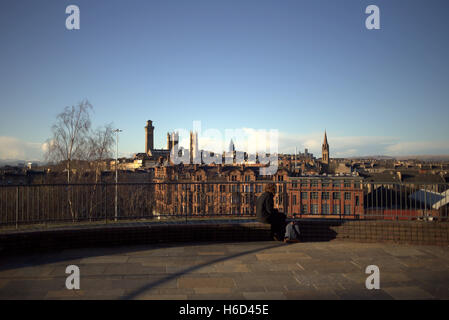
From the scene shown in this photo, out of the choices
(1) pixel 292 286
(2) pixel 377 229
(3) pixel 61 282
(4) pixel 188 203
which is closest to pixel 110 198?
(4) pixel 188 203

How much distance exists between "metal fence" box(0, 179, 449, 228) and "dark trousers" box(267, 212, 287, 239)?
0.51 meters

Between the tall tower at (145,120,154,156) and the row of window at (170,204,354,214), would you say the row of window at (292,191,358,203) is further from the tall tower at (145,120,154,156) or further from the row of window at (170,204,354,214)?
the tall tower at (145,120,154,156)

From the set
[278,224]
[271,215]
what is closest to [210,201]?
[271,215]

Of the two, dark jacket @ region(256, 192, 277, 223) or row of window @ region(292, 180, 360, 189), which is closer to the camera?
dark jacket @ region(256, 192, 277, 223)

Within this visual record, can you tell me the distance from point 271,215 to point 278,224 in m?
0.29

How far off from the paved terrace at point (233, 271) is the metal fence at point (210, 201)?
0.95 metres

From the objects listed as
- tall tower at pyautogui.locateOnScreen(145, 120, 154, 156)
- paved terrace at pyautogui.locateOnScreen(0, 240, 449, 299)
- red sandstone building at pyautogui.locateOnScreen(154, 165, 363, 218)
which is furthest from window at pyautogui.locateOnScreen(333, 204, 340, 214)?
tall tower at pyautogui.locateOnScreen(145, 120, 154, 156)

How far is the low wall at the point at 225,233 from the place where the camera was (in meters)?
7.27

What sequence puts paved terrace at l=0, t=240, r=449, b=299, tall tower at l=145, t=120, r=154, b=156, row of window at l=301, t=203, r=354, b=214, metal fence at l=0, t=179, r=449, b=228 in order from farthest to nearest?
tall tower at l=145, t=120, r=154, b=156 < row of window at l=301, t=203, r=354, b=214 < metal fence at l=0, t=179, r=449, b=228 < paved terrace at l=0, t=240, r=449, b=299

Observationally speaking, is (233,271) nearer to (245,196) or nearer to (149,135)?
(245,196)

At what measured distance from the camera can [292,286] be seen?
5.04 metres

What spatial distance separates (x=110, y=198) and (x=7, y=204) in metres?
2.13

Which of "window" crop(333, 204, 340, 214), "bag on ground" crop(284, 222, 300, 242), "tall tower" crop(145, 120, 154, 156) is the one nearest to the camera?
"bag on ground" crop(284, 222, 300, 242)

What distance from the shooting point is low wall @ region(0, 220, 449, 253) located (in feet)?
23.9
